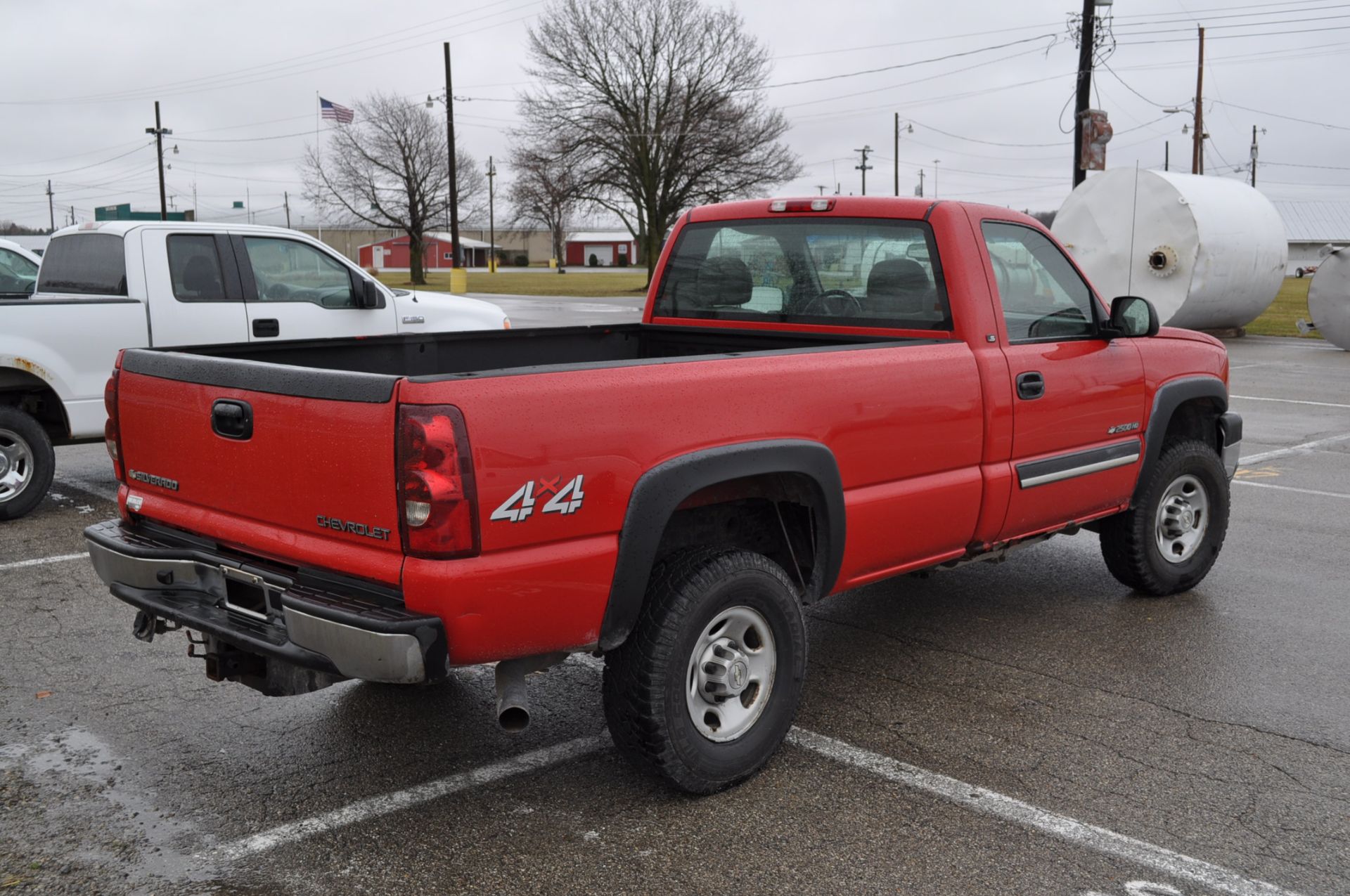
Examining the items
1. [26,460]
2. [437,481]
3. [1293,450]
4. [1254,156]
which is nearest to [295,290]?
[26,460]

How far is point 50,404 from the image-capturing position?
830 centimetres

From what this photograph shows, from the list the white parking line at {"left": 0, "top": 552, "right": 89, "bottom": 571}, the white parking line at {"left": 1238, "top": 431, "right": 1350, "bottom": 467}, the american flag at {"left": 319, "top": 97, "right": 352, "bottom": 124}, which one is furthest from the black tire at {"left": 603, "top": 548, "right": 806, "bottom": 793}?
the american flag at {"left": 319, "top": 97, "right": 352, "bottom": 124}

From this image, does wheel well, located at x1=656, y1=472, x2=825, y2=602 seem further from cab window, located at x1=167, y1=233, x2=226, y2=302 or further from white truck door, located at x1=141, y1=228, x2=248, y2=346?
cab window, located at x1=167, y1=233, x2=226, y2=302

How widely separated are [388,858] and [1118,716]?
2.72 meters

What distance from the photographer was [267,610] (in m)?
3.52

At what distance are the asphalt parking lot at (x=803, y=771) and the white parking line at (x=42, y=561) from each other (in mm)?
639

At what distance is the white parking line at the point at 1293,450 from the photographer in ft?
33.7

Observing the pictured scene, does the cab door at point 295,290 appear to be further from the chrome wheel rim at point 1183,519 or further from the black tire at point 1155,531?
the chrome wheel rim at point 1183,519

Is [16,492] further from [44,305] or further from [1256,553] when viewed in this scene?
[1256,553]

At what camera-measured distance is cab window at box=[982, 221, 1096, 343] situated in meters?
5.02

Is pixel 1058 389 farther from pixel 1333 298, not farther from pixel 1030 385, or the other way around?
pixel 1333 298

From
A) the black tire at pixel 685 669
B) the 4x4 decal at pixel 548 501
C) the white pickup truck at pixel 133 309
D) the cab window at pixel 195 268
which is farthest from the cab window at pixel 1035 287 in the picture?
the cab window at pixel 195 268

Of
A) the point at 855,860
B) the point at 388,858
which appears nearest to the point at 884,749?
the point at 855,860

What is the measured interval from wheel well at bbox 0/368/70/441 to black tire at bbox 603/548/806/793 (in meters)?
5.95
